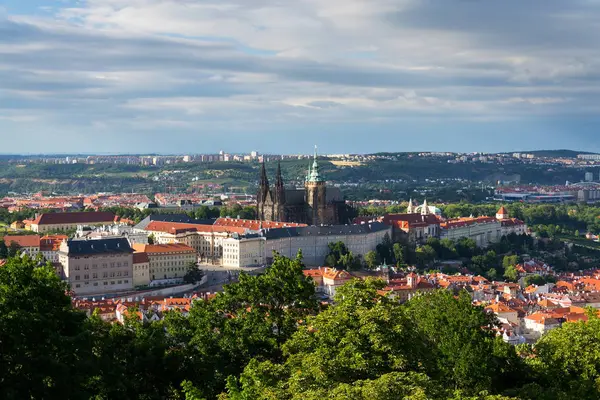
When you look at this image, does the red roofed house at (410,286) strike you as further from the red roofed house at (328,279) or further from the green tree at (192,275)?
the green tree at (192,275)

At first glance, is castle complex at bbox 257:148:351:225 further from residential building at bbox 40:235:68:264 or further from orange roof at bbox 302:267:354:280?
orange roof at bbox 302:267:354:280

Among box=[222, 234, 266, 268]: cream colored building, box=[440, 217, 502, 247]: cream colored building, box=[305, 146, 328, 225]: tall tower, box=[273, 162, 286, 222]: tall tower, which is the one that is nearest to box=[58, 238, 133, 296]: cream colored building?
box=[222, 234, 266, 268]: cream colored building

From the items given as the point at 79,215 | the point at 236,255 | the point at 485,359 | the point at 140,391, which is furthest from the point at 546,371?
the point at 79,215

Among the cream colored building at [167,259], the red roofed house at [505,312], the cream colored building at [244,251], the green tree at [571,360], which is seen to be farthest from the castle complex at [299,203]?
the green tree at [571,360]

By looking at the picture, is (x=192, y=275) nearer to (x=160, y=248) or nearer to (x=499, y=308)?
(x=160, y=248)

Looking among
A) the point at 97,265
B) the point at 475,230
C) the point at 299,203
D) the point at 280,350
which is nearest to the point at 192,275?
the point at 97,265

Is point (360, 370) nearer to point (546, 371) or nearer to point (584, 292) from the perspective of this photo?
point (546, 371)
